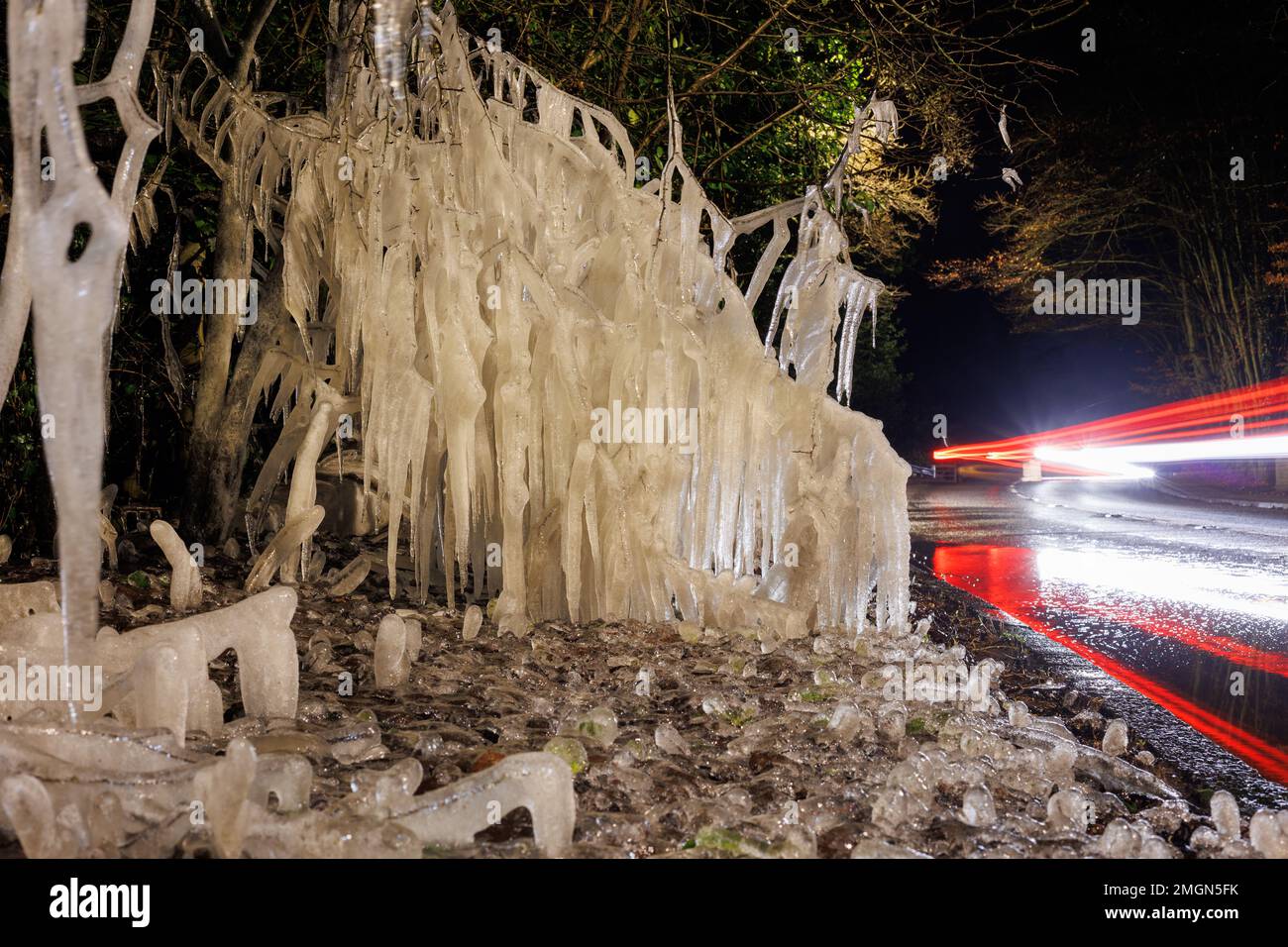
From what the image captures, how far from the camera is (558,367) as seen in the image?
429 centimetres

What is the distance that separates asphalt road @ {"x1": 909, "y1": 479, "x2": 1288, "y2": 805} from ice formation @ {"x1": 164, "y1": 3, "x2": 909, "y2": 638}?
1236 mm

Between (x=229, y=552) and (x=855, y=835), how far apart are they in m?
4.43

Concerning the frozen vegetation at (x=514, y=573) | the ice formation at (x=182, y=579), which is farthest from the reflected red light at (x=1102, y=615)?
the ice formation at (x=182, y=579)

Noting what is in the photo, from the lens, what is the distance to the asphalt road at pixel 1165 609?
3.51 metres

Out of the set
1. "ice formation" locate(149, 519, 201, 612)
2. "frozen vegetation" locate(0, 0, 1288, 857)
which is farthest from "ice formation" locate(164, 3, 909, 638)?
"ice formation" locate(149, 519, 201, 612)

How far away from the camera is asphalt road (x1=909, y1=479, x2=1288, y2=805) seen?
138 inches

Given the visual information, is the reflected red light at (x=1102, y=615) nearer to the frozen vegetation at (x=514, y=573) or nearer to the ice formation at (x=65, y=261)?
the frozen vegetation at (x=514, y=573)

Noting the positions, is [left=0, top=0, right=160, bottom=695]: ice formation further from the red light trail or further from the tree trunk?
the red light trail

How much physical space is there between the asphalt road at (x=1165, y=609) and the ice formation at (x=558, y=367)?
4.05 ft

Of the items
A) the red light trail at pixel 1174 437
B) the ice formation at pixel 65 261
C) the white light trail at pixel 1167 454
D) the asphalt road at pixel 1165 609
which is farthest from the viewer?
the red light trail at pixel 1174 437

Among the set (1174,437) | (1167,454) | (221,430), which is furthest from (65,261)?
(1174,437)

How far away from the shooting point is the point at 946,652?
14.9 ft

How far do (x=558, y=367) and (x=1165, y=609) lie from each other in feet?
14.0
